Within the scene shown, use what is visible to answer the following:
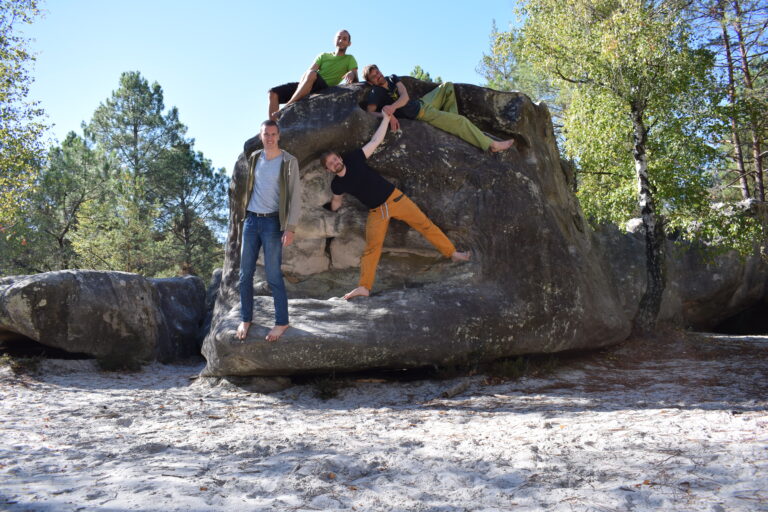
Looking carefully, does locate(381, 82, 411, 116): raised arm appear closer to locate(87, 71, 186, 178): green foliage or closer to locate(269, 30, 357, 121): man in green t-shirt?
locate(269, 30, 357, 121): man in green t-shirt

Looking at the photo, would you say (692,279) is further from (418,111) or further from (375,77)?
(375,77)

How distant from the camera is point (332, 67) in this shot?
768cm

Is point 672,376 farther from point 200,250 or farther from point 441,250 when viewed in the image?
point 200,250

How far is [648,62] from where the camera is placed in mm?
9570

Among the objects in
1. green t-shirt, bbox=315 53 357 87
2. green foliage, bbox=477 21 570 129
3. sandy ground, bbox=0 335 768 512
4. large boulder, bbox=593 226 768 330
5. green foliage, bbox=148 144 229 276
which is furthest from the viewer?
green foliage, bbox=148 144 229 276

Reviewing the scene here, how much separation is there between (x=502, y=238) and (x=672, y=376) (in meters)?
2.62

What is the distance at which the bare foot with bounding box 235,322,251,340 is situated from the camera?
5891 millimetres

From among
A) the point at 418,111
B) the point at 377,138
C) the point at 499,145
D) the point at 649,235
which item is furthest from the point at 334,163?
the point at 649,235

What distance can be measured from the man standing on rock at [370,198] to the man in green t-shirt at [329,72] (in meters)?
1.37

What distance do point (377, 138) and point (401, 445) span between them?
159 inches

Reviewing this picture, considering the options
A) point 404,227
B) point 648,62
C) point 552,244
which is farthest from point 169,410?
point 648,62

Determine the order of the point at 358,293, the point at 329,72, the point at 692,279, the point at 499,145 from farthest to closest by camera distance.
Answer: the point at 692,279 < the point at 329,72 < the point at 499,145 < the point at 358,293

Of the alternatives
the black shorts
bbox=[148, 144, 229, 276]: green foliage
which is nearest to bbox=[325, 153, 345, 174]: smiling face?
the black shorts

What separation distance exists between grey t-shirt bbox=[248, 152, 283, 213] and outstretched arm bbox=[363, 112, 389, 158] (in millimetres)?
1157
